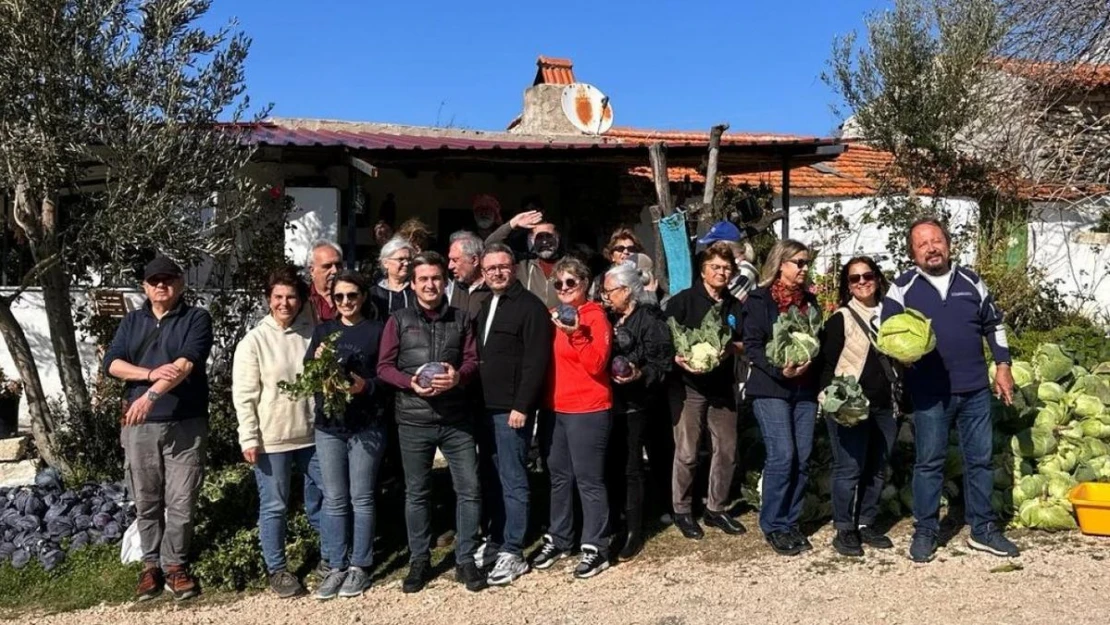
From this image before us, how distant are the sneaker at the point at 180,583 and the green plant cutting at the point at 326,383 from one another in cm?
127

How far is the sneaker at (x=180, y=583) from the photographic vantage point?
206 inches

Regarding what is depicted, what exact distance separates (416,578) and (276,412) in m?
1.20

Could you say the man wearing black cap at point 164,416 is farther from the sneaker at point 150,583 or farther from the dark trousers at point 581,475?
the dark trousers at point 581,475

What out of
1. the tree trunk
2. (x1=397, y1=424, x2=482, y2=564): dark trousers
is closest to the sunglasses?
(x1=397, y1=424, x2=482, y2=564): dark trousers

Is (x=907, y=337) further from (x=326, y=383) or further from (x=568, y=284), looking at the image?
(x=326, y=383)

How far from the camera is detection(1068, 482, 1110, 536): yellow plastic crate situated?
563 cm

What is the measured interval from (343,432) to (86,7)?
10.9ft

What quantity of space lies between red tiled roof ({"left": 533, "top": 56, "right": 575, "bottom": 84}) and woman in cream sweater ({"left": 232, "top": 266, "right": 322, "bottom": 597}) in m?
13.7

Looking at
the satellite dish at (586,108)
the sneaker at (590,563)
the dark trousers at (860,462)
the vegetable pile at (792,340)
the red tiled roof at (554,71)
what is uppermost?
the red tiled roof at (554,71)

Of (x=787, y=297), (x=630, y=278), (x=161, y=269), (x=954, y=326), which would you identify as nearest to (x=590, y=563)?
(x=630, y=278)

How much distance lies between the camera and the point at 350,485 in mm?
5191

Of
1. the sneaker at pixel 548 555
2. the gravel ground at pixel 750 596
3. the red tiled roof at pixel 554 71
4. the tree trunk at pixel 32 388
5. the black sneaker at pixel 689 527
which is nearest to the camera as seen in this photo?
the gravel ground at pixel 750 596

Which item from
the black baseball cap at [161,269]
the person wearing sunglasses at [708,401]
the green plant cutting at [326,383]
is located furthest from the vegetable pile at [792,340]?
the black baseball cap at [161,269]

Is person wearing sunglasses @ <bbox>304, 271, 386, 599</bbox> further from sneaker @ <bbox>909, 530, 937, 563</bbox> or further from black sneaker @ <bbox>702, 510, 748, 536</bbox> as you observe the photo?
sneaker @ <bbox>909, 530, 937, 563</bbox>
